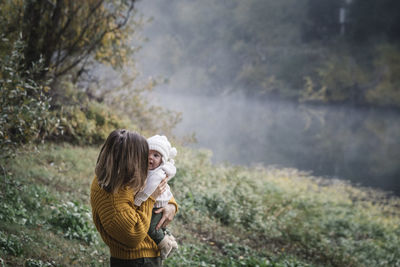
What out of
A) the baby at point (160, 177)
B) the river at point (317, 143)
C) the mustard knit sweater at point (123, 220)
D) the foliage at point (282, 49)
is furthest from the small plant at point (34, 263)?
the foliage at point (282, 49)

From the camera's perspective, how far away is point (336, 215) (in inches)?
404

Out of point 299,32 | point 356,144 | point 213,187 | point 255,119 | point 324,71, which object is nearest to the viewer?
point 213,187

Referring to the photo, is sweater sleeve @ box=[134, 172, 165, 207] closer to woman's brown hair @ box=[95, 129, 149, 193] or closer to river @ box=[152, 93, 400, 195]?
woman's brown hair @ box=[95, 129, 149, 193]

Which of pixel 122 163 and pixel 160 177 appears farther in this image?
pixel 160 177

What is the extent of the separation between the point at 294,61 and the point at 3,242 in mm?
72070

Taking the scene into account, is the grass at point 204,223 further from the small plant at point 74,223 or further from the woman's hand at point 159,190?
the woman's hand at point 159,190

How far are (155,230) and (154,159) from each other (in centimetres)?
48

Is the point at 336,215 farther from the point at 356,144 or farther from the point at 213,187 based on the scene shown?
the point at 356,144

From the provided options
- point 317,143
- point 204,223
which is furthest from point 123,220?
point 317,143

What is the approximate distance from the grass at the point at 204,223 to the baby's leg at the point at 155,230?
1655 millimetres

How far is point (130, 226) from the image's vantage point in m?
2.09

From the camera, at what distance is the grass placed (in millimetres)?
4242

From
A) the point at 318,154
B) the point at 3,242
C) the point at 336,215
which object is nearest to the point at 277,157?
the point at 318,154

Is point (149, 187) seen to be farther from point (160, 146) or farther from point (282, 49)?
point (282, 49)
